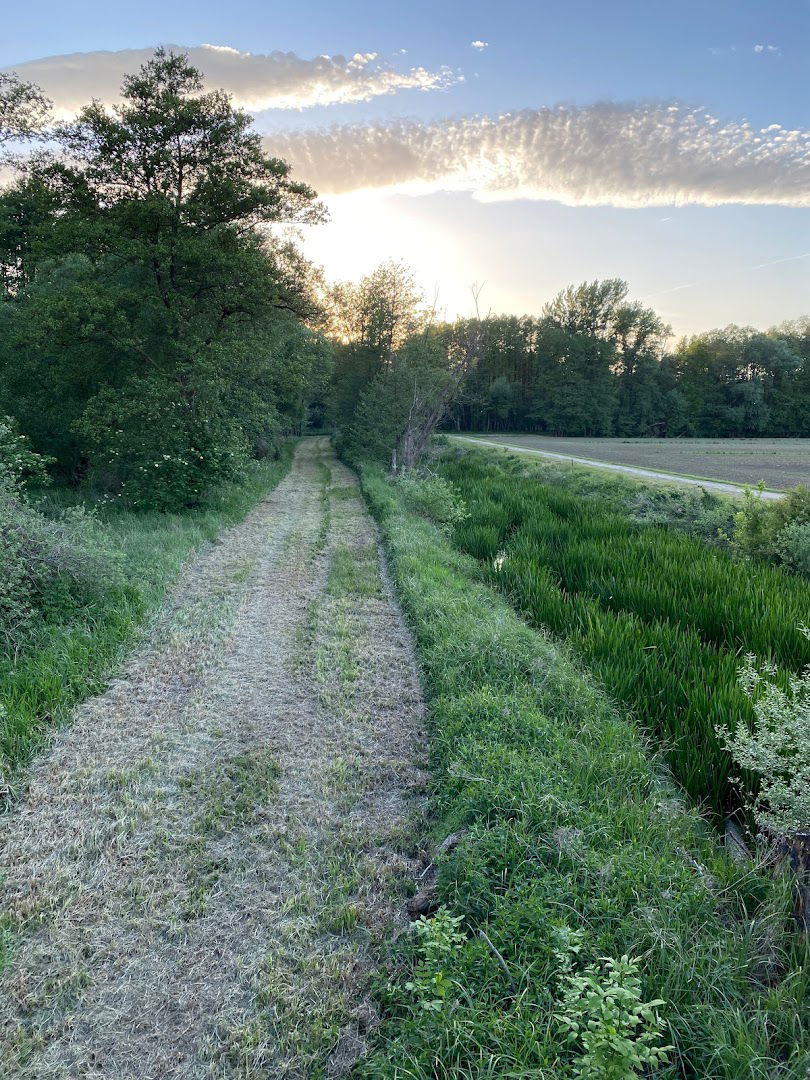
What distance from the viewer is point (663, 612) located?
568 centimetres

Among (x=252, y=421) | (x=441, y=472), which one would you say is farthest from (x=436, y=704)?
(x=441, y=472)

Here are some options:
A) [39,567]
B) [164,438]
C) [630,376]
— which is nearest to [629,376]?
[630,376]

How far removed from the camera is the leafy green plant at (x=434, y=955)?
6.60 feet

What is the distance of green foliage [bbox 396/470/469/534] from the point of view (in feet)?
36.4

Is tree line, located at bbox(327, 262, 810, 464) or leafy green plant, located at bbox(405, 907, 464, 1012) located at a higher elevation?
tree line, located at bbox(327, 262, 810, 464)

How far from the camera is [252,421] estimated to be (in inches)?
611

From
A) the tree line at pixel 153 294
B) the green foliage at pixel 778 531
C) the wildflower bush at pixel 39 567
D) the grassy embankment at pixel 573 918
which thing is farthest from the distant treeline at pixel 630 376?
the grassy embankment at pixel 573 918

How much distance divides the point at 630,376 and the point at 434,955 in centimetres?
6768

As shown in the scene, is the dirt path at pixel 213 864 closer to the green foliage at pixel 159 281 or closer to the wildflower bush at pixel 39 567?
the wildflower bush at pixel 39 567

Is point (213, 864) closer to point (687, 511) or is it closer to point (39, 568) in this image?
point (39, 568)

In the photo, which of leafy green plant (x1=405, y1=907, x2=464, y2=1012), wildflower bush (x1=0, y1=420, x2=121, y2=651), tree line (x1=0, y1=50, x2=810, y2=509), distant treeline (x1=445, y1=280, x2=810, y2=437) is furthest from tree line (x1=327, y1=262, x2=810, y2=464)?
leafy green plant (x1=405, y1=907, x2=464, y2=1012)

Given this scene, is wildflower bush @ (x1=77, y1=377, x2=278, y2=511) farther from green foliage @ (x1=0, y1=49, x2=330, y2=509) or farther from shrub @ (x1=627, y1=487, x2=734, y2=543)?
shrub @ (x1=627, y1=487, x2=734, y2=543)

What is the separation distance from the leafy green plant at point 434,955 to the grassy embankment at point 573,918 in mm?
12

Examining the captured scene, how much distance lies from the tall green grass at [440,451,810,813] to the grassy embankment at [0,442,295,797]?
430 cm
